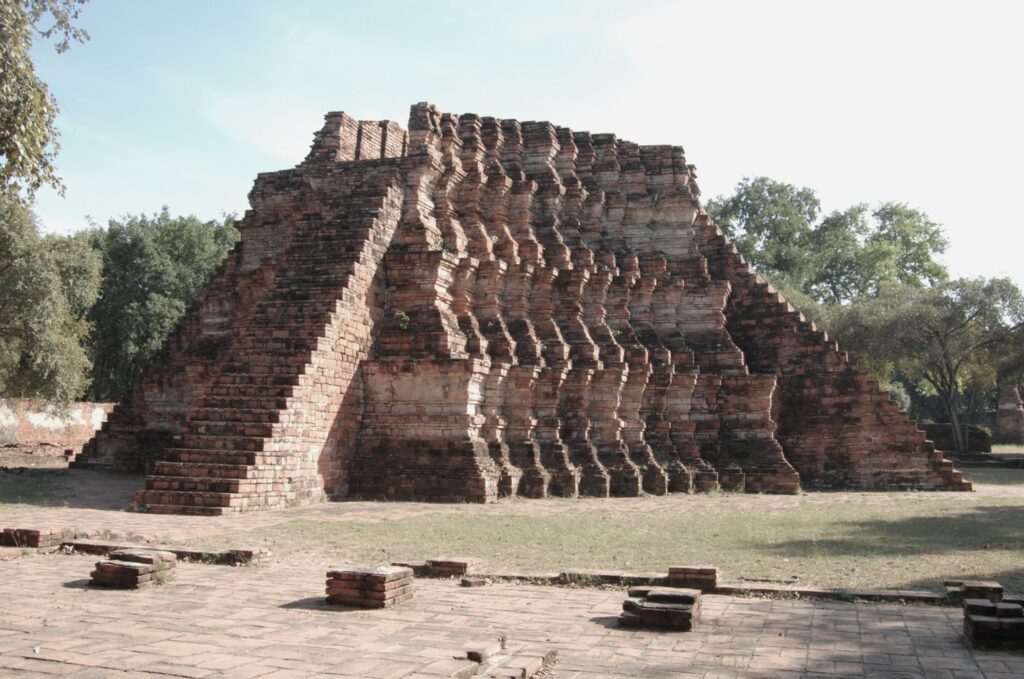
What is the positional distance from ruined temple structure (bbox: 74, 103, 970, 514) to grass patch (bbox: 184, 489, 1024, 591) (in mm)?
1932

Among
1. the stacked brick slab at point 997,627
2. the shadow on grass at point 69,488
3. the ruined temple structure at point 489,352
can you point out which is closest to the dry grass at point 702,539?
the ruined temple structure at point 489,352

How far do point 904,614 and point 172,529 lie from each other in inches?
305

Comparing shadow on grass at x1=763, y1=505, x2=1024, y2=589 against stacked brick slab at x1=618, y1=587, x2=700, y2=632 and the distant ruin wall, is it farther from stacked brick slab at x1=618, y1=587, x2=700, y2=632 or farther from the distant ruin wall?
the distant ruin wall

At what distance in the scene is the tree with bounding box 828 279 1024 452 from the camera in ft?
105

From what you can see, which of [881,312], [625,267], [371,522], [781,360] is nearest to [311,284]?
[371,522]

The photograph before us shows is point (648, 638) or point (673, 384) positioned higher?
point (673, 384)

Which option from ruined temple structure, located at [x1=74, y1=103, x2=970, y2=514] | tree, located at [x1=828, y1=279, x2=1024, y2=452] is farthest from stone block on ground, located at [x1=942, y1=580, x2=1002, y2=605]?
tree, located at [x1=828, y1=279, x2=1024, y2=452]

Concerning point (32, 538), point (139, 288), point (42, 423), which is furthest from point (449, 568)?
point (139, 288)

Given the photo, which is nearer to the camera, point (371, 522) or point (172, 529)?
point (172, 529)

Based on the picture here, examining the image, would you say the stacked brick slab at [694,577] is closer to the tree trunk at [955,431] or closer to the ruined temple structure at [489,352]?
the ruined temple structure at [489,352]

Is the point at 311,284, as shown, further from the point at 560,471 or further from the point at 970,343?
the point at 970,343

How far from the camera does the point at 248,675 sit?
4.42 m

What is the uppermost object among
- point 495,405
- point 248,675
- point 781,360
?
point 781,360

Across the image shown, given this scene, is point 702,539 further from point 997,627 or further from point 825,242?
point 825,242
